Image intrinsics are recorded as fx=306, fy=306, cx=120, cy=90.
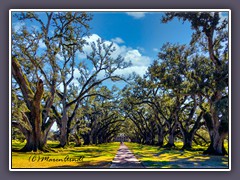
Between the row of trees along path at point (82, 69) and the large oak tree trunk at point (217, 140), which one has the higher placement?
the row of trees along path at point (82, 69)

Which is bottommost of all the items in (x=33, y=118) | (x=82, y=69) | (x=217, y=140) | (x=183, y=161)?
(x=183, y=161)

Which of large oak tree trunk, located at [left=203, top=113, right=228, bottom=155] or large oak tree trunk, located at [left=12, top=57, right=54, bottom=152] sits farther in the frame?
large oak tree trunk, located at [left=203, top=113, right=228, bottom=155]

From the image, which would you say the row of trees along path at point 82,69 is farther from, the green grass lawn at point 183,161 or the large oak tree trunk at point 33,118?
the green grass lawn at point 183,161

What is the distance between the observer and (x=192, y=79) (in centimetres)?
1491

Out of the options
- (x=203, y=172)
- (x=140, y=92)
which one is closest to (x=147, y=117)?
(x=140, y=92)

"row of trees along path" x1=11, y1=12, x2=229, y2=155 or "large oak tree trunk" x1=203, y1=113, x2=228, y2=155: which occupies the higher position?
"row of trees along path" x1=11, y1=12, x2=229, y2=155

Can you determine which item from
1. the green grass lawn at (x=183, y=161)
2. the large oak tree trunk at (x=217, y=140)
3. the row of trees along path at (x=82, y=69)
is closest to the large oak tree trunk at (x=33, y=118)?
the row of trees along path at (x=82, y=69)

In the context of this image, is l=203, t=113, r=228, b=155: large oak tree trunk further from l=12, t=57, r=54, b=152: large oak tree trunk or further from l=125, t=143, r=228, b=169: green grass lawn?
l=12, t=57, r=54, b=152: large oak tree trunk

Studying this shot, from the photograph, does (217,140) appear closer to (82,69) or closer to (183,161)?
(183,161)

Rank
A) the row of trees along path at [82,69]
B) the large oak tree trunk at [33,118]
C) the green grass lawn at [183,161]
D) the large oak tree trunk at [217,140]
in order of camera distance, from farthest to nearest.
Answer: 1. the large oak tree trunk at [217,140]
2. the large oak tree trunk at [33,118]
3. the row of trees along path at [82,69]
4. the green grass lawn at [183,161]

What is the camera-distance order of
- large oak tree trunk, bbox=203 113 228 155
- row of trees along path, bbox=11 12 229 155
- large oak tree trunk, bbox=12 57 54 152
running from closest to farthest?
row of trees along path, bbox=11 12 229 155
large oak tree trunk, bbox=12 57 54 152
large oak tree trunk, bbox=203 113 228 155

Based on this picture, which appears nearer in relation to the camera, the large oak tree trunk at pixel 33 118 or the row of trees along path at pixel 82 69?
the row of trees along path at pixel 82 69

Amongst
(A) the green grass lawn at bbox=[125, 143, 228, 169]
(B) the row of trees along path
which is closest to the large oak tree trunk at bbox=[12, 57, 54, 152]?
(B) the row of trees along path

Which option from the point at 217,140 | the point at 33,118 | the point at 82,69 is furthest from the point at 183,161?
the point at 33,118
